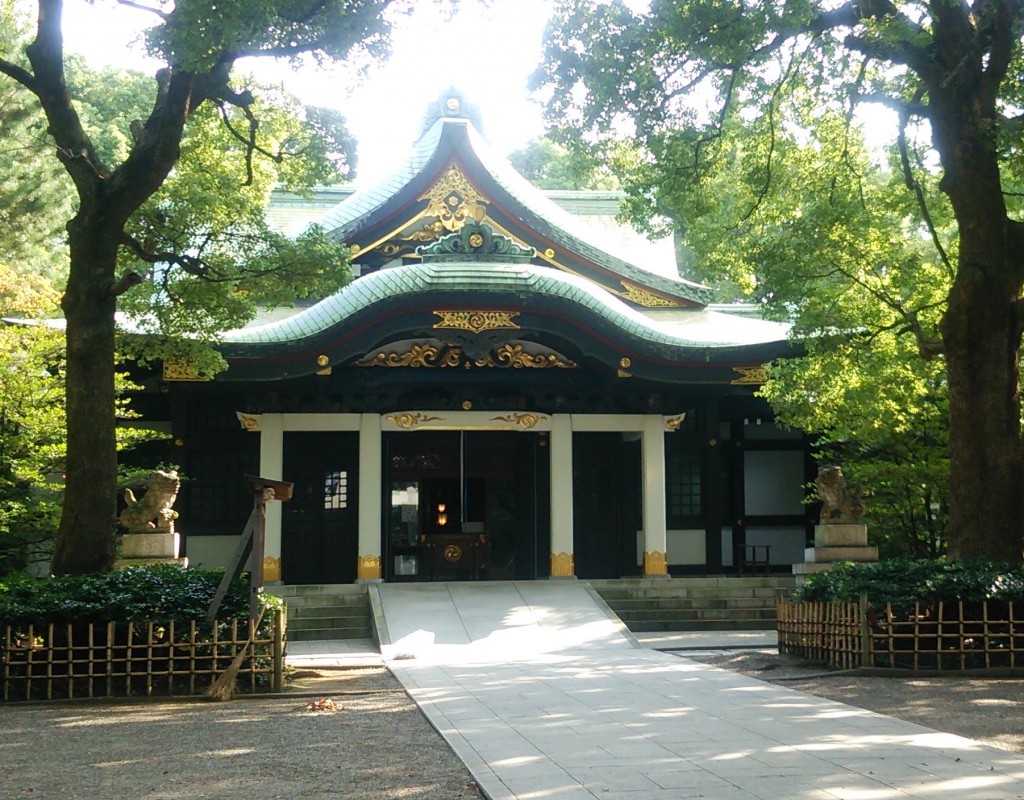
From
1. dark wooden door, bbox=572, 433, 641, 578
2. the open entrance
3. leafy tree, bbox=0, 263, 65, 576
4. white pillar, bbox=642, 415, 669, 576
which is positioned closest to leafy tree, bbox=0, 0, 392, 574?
leafy tree, bbox=0, 263, 65, 576

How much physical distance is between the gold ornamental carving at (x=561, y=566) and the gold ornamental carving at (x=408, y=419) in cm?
313

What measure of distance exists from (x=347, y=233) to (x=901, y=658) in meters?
11.9

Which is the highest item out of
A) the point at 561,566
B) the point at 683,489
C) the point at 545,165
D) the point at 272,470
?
the point at 545,165

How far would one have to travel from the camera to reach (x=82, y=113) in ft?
97.0

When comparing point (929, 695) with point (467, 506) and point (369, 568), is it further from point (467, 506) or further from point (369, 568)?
point (467, 506)

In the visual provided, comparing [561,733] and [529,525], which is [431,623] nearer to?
[529,525]

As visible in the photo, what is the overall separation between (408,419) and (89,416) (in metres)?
8.04

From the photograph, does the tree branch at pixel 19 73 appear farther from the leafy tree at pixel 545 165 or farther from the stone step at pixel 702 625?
the leafy tree at pixel 545 165

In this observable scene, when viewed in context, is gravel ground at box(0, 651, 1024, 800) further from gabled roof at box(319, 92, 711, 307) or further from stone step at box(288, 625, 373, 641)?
gabled roof at box(319, 92, 711, 307)

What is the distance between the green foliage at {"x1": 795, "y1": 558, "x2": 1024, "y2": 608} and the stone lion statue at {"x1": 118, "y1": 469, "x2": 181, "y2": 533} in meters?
8.63

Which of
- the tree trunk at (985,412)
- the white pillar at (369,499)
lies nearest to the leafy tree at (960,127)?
the tree trunk at (985,412)

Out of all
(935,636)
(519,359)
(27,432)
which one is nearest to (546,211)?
(519,359)

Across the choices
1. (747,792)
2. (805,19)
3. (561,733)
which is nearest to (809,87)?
(805,19)

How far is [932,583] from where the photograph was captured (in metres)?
11.7
